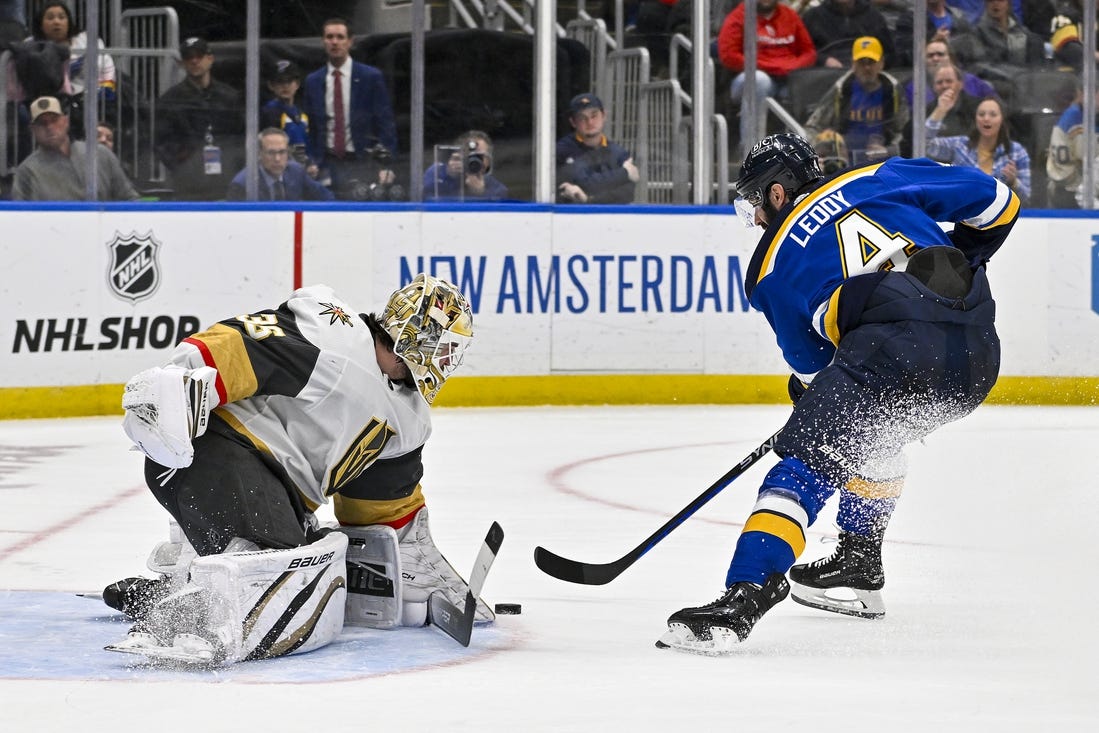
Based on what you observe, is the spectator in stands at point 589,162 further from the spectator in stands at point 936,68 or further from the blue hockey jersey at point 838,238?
the blue hockey jersey at point 838,238

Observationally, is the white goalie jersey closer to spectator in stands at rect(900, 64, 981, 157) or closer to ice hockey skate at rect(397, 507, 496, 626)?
ice hockey skate at rect(397, 507, 496, 626)

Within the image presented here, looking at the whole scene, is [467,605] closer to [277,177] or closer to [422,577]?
[422,577]

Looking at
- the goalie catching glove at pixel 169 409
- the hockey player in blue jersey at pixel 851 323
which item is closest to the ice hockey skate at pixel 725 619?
the hockey player in blue jersey at pixel 851 323

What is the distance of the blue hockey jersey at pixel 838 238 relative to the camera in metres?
3.07

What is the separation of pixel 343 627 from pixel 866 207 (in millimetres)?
1207

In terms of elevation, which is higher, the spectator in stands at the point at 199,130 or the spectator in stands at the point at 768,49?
the spectator in stands at the point at 768,49

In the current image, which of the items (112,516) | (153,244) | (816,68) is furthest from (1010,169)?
(112,516)

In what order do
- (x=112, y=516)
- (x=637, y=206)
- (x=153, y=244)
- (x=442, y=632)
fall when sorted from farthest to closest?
1. (x=637, y=206)
2. (x=153, y=244)
3. (x=112, y=516)
4. (x=442, y=632)

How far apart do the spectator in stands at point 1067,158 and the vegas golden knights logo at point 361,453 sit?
5884 millimetres

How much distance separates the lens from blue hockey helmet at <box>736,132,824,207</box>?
3.20 meters

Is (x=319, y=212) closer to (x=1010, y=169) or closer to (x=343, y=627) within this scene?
(x=1010, y=169)

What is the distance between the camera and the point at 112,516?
4.63 metres

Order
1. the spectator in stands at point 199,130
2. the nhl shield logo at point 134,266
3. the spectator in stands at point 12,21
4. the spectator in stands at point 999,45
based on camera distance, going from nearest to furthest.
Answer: the nhl shield logo at point 134,266 < the spectator in stands at point 12,21 < the spectator in stands at point 199,130 < the spectator in stands at point 999,45

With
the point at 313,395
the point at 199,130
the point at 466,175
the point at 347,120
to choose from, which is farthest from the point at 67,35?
the point at 313,395
